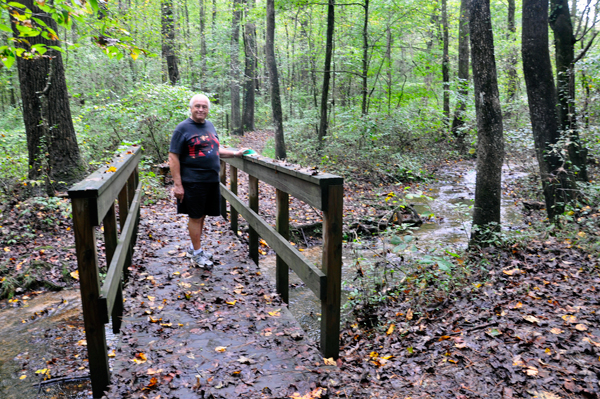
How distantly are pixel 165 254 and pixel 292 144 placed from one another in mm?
12438

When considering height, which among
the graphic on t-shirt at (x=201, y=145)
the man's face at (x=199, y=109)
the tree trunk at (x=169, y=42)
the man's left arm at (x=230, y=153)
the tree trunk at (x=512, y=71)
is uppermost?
the tree trunk at (x=169, y=42)

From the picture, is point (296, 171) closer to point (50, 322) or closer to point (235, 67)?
point (50, 322)

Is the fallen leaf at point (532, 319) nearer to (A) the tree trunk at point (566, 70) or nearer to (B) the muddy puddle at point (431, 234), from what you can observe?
(B) the muddy puddle at point (431, 234)

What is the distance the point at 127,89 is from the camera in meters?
14.3

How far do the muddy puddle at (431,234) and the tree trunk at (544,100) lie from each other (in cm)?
98

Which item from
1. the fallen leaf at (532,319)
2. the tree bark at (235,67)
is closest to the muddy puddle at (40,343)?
the fallen leaf at (532,319)

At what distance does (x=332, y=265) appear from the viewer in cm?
305

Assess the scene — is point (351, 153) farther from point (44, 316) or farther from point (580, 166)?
point (44, 316)

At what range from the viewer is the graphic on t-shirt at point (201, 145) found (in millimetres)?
4578

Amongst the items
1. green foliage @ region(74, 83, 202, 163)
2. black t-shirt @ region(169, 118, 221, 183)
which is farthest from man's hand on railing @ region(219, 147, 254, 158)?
green foliage @ region(74, 83, 202, 163)

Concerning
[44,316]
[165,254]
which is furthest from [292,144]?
[44,316]

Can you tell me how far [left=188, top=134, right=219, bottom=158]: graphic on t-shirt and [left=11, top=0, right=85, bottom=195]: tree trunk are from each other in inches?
176

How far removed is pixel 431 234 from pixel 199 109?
18.4ft

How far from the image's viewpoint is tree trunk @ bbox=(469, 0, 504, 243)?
559 centimetres
